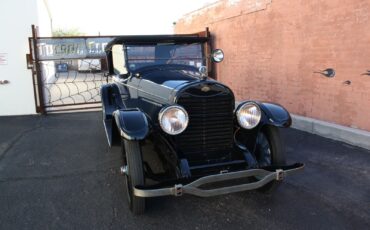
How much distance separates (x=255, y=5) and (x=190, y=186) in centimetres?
595

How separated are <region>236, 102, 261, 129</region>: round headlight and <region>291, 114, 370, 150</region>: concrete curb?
2.51 metres

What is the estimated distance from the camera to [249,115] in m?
3.40

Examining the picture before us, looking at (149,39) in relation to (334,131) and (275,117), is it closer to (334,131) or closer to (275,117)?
(275,117)

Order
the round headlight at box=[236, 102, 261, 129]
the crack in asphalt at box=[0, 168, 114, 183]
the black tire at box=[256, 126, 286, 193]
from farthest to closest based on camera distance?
the crack in asphalt at box=[0, 168, 114, 183]
the black tire at box=[256, 126, 286, 193]
the round headlight at box=[236, 102, 261, 129]

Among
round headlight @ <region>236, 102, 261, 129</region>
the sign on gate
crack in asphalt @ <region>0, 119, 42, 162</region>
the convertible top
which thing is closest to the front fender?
round headlight @ <region>236, 102, 261, 129</region>

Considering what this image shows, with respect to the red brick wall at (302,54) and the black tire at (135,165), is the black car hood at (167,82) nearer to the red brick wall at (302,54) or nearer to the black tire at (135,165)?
the black tire at (135,165)

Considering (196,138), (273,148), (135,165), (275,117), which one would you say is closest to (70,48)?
(196,138)

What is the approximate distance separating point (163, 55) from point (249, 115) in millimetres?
1734

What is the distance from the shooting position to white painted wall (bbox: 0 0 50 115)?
7.88 metres

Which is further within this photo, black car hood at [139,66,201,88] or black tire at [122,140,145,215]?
black car hood at [139,66,201,88]

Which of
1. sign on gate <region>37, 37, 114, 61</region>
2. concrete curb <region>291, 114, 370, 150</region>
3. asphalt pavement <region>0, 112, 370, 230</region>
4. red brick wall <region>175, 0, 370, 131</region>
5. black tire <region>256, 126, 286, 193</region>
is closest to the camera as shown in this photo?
asphalt pavement <region>0, 112, 370, 230</region>

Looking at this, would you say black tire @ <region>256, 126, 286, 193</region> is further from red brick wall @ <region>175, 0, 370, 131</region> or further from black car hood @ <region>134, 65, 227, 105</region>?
red brick wall @ <region>175, 0, 370, 131</region>

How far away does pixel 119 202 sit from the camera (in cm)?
351

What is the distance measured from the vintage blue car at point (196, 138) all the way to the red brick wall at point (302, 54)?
7.61ft
